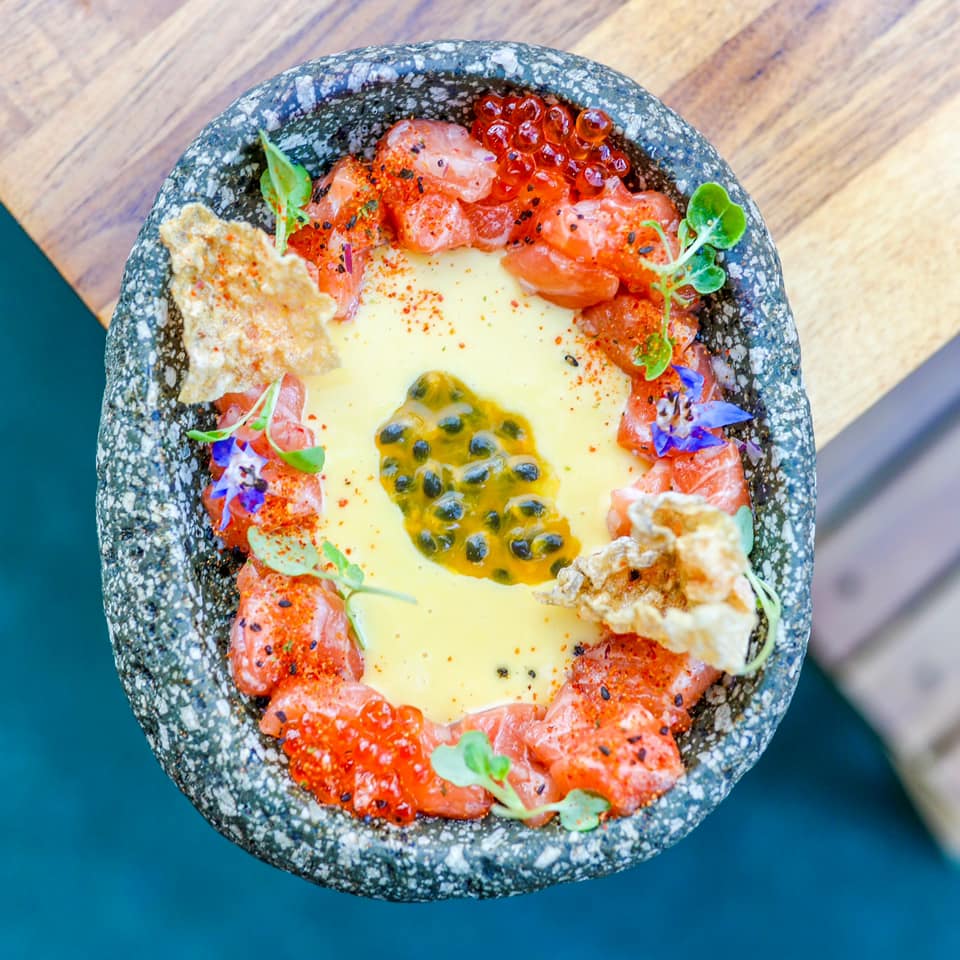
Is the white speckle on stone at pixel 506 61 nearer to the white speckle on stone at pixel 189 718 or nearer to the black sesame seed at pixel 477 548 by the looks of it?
the black sesame seed at pixel 477 548

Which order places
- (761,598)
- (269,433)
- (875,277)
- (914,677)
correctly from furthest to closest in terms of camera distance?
(914,677) < (875,277) < (269,433) < (761,598)

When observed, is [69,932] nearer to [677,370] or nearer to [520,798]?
[520,798]

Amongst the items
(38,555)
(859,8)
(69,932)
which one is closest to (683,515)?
(859,8)

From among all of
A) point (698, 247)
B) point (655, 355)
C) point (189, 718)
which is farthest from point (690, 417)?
point (189, 718)

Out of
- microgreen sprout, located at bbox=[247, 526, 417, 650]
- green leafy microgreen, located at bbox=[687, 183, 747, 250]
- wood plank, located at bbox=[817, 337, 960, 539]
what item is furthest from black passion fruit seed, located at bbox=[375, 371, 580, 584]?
wood plank, located at bbox=[817, 337, 960, 539]

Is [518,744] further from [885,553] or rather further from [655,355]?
[885,553]
